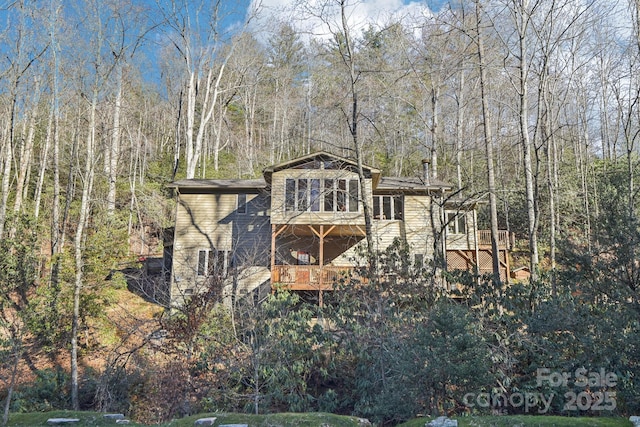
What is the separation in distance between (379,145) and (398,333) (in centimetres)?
2885

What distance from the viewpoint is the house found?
1786cm

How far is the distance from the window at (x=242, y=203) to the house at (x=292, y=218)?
1.7 inches

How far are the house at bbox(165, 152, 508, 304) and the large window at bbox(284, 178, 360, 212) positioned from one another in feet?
0.13

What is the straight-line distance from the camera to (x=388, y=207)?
790 inches

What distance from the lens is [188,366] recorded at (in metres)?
8.86

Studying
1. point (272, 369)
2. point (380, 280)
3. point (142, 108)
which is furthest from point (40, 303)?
point (142, 108)

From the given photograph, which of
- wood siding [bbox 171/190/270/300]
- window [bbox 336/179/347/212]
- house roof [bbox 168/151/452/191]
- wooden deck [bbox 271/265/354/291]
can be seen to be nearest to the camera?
wooden deck [bbox 271/265/354/291]

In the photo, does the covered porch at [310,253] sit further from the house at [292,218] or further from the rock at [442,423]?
the rock at [442,423]

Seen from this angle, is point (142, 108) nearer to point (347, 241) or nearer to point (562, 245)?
point (347, 241)

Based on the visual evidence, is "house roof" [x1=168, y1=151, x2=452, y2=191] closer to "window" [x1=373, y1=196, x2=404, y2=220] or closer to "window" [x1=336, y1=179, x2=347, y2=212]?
"window" [x1=373, y1=196, x2=404, y2=220]

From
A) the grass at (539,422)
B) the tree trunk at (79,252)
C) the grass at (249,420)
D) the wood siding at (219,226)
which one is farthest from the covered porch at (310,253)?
the grass at (539,422)

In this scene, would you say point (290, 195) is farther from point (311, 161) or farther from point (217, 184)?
point (217, 184)

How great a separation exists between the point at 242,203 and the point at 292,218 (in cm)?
304

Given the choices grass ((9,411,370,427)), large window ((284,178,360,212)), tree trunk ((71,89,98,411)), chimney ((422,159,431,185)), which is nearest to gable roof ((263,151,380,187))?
large window ((284,178,360,212))
